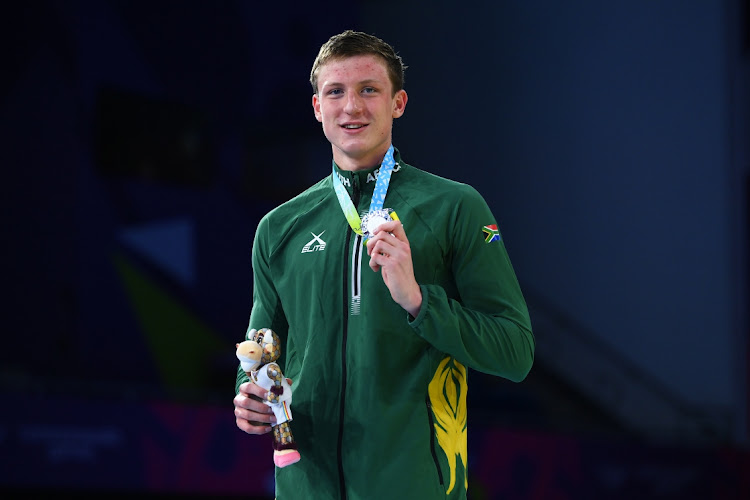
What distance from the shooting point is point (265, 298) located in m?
2.33

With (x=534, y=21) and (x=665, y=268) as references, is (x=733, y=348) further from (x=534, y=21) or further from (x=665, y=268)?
(x=534, y=21)

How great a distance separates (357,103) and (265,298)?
539 millimetres

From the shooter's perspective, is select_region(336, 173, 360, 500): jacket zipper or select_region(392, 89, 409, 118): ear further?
select_region(392, 89, 409, 118): ear

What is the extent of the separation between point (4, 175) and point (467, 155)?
6898mm

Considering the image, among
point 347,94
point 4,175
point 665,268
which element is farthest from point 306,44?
point 347,94

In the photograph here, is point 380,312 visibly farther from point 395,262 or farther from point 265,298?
point 265,298

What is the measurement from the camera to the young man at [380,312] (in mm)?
1994

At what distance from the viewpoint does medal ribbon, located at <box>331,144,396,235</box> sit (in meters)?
2.13

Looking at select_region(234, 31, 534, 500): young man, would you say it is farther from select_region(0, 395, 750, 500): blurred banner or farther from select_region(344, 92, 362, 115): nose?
select_region(0, 395, 750, 500): blurred banner

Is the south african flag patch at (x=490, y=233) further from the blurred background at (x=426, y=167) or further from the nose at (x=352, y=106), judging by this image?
the blurred background at (x=426, y=167)

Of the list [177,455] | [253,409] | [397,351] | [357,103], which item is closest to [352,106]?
[357,103]

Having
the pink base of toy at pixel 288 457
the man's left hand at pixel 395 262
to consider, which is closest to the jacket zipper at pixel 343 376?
the pink base of toy at pixel 288 457

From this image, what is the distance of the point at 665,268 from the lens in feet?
40.5

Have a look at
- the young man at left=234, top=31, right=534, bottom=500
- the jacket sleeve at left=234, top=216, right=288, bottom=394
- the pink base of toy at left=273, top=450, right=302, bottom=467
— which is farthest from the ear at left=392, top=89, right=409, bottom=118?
the pink base of toy at left=273, top=450, right=302, bottom=467
